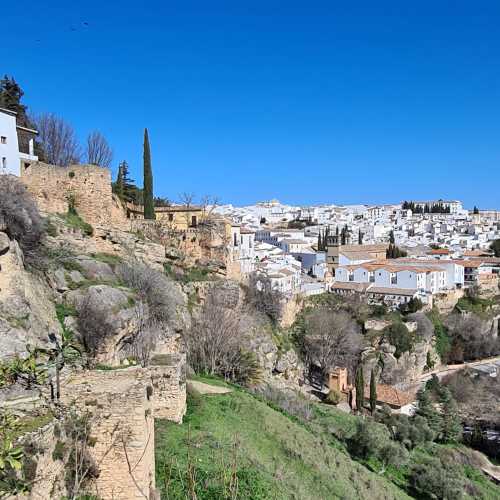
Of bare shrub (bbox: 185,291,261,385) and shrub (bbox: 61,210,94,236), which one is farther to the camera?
bare shrub (bbox: 185,291,261,385)

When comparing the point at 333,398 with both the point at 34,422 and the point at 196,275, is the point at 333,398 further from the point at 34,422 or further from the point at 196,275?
the point at 34,422

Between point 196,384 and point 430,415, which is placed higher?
point 196,384

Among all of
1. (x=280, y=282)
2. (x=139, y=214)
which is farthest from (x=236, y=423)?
(x=280, y=282)

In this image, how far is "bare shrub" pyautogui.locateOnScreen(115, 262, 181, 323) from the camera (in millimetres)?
19703

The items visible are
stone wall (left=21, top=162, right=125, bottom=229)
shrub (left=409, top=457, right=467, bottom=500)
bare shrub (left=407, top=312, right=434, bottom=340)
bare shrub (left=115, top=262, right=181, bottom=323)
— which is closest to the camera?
shrub (left=409, top=457, right=467, bottom=500)

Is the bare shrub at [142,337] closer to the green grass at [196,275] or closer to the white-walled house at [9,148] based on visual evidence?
the white-walled house at [9,148]

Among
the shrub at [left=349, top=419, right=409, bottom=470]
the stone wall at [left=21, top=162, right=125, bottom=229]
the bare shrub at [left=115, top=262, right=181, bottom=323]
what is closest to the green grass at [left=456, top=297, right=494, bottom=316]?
the shrub at [left=349, top=419, right=409, bottom=470]

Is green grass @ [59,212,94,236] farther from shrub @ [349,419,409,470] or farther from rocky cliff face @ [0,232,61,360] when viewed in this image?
shrub @ [349,419,409,470]

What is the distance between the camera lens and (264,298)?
109 ft

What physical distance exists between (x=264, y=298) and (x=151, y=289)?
46.0 ft

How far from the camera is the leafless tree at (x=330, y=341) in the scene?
35.8 meters

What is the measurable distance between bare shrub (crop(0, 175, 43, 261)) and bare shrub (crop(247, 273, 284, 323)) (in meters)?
17.5

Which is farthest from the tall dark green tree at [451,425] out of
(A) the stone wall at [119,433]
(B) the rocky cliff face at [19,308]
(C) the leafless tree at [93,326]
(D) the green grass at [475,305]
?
(A) the stone wall at [119,433]

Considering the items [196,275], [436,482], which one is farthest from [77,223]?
[436,482]
